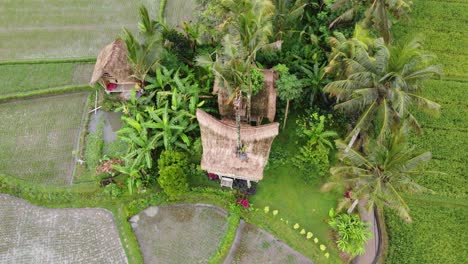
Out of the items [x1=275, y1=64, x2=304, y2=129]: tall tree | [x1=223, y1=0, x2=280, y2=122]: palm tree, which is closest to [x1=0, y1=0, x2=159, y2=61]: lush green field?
[x1=223, y1=0, x2=280, y2=122]: palm tree

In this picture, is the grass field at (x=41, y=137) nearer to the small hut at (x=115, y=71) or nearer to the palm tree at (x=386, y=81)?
the small hut at (x=115, y=71)

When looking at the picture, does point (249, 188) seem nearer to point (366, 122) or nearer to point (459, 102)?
point (366, 122)

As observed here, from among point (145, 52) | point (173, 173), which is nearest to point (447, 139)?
point (173, 173)

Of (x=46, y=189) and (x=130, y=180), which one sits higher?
(x=130, y=180)

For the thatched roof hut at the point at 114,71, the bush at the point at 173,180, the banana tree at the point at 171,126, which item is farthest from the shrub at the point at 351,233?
the thatched roof hut at the point at 114,71

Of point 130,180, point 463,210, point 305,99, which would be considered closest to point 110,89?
point 130,180

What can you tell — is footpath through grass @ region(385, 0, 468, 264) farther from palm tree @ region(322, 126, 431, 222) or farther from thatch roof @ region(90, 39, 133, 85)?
thatch roof @ region(90, 39, 133, 85)
